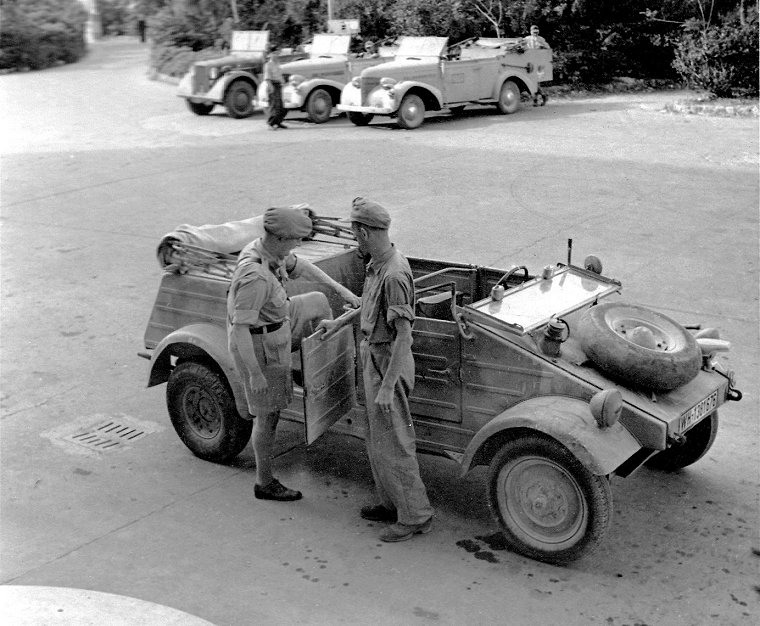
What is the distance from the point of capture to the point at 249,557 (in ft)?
16.4

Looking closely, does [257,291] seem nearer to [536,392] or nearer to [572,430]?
[536,392]

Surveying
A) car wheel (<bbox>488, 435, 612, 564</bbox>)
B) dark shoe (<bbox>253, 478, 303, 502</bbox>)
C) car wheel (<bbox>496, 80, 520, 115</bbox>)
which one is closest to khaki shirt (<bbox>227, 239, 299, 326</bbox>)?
dark shoe (<bbox>253, 478, 303, 502</bbox>)

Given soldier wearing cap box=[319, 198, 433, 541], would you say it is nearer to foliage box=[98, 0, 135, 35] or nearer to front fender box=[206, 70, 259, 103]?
front fender box=[206, 70, 259, 103]

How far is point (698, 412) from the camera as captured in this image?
5031mm

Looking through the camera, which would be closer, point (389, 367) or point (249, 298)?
point (389, 367)

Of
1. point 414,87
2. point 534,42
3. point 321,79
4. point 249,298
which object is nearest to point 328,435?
point 249,298

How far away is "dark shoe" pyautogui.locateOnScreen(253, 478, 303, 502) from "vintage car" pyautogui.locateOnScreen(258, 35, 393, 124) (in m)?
14.4

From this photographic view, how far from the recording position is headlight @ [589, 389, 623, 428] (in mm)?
4582

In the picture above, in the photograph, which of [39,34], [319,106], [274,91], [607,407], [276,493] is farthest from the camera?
[39,34]

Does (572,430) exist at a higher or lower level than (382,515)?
higher

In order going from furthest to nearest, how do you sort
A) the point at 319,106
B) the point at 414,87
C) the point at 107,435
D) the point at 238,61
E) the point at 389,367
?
the point at 238,61 < the point at 319,106 < the point at 414,87 < the point at 107,435 < the point at 389,367

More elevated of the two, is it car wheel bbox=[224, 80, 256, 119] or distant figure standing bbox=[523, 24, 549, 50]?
distant figure standing bbox=[523, 24, 549, 50]

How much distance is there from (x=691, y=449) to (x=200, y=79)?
1674 cm

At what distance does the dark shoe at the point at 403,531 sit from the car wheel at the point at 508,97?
15.5 meters
